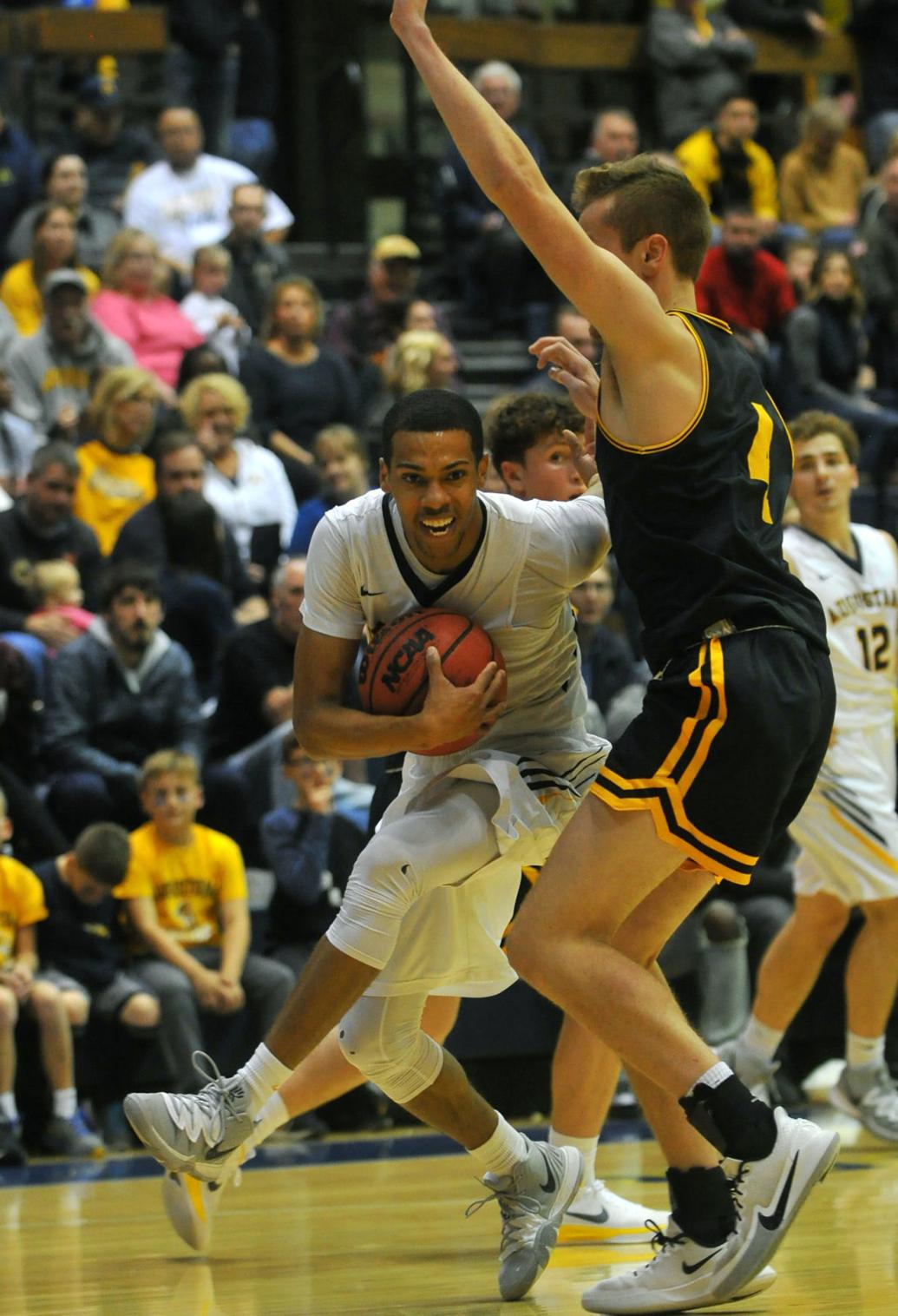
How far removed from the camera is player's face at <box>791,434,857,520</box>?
671 cm

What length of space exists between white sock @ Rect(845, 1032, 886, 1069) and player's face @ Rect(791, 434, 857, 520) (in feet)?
5.64

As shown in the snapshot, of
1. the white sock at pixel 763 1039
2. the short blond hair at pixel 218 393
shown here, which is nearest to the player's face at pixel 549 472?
the white sock at pixel 763 1039

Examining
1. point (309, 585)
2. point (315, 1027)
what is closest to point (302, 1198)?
point (315, 1027)

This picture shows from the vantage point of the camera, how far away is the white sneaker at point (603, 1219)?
5016mm

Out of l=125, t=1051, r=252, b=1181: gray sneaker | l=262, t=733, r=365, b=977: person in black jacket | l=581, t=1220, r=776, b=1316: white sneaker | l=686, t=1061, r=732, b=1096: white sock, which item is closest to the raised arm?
l=686, t=1061, r=732, b=1096: white sock

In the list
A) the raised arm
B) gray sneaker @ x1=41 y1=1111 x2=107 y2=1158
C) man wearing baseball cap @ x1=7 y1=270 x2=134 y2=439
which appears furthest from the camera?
man wearing baseball cap @ x1=7 y1=270 x2=134 y2=439

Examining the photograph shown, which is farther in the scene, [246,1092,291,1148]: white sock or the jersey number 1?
[246,1092,291,1148]: white sock

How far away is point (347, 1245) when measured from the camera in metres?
4.99

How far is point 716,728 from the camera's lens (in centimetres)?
380

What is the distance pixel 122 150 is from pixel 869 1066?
770 centimetres

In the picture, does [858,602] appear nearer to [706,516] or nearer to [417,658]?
[417,658]

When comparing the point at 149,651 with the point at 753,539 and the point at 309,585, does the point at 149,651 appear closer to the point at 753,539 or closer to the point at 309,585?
the point at 309,585

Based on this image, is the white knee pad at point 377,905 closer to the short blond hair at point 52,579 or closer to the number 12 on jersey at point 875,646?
the number 12 on jersey at point 875,646

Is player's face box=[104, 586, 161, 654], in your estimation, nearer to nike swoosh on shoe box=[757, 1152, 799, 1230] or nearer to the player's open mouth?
the player's open mouth
